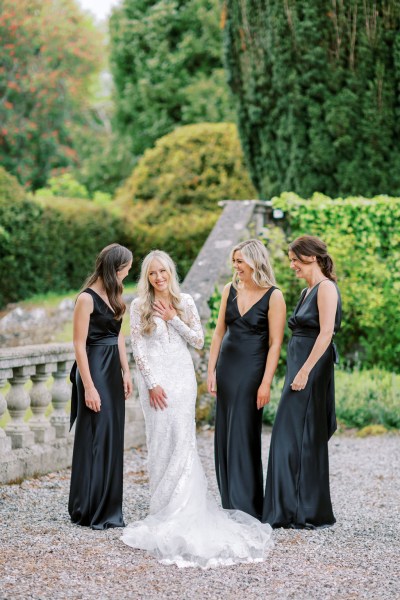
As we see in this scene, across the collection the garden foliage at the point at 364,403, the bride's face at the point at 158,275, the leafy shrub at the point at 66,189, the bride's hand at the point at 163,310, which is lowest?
the leafy shrub at the point at 66,189

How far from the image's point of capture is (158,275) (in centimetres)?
523

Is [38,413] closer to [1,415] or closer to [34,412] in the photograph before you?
[34,412]

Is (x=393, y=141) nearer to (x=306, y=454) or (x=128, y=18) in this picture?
(x=306, y=454)

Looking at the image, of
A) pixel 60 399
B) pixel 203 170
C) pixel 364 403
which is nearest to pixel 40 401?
pixel 60 399

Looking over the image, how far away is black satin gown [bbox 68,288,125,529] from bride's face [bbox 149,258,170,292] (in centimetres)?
37

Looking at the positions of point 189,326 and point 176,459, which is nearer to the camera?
point 176,459

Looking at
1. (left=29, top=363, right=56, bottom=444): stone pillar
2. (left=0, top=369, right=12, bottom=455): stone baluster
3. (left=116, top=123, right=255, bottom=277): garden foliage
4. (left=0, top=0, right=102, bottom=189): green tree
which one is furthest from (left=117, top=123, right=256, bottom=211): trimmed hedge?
(left=0, top=369, right=12, bottom=455): stone baluster

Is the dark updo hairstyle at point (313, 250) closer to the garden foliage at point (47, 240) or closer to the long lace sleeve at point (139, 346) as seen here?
the long lace sleeve at point (139, 346)

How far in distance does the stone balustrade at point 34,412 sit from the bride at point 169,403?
1563mm

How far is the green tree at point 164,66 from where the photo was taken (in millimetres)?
23578

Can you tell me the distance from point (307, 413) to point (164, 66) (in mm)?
20356

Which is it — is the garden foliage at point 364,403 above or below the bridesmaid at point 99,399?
below

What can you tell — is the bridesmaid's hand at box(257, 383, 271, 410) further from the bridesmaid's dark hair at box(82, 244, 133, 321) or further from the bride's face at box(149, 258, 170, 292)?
the bridesmaid's dark hair at box(82, 244, 133, 321)

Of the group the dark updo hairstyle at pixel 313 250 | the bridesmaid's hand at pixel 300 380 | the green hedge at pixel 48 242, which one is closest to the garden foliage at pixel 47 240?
the green hedge at pixel 48 242
